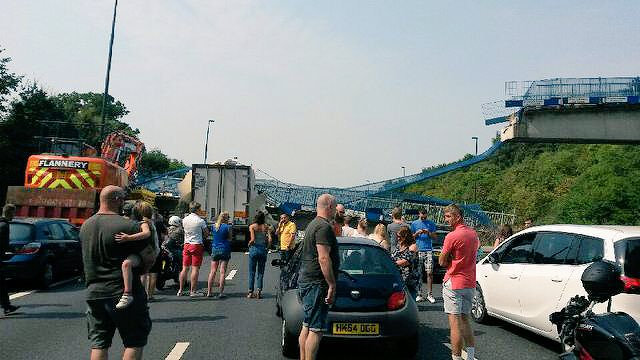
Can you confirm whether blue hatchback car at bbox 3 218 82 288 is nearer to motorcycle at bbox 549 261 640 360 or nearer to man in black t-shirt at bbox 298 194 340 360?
man in black t-shirt at bbox 298 194 340 360

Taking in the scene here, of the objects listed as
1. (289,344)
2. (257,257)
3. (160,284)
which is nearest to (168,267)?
(160,284)

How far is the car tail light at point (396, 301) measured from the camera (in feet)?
21.5

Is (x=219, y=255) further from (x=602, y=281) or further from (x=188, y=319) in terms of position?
(x=602, y=281)

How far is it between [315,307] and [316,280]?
25 centimetres

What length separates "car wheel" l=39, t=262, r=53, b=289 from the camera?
1198 cm

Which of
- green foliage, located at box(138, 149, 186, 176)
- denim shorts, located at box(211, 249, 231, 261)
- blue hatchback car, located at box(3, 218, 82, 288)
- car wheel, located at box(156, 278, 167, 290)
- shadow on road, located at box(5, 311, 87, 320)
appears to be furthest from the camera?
green foliage, located at box(138, 149, 186, 176)

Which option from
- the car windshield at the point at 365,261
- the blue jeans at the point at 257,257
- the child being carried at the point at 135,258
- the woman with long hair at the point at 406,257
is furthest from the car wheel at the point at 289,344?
the blue jeans at the point at 257,257

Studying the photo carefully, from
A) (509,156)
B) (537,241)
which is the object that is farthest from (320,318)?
(509,156)

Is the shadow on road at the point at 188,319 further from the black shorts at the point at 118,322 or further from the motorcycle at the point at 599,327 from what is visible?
the motorcycle at the point at 599,327

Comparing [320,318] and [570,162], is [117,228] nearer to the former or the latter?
[320,318]

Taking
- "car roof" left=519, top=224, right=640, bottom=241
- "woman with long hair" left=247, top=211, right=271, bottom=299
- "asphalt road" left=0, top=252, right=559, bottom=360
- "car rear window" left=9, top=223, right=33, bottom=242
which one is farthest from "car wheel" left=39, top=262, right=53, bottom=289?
"car roof" left=519, top=224, right=640, bottom=241

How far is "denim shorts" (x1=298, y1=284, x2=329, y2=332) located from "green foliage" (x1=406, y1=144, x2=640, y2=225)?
101 ft

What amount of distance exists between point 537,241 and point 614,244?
63.2 inches

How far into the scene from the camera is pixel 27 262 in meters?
11.6
